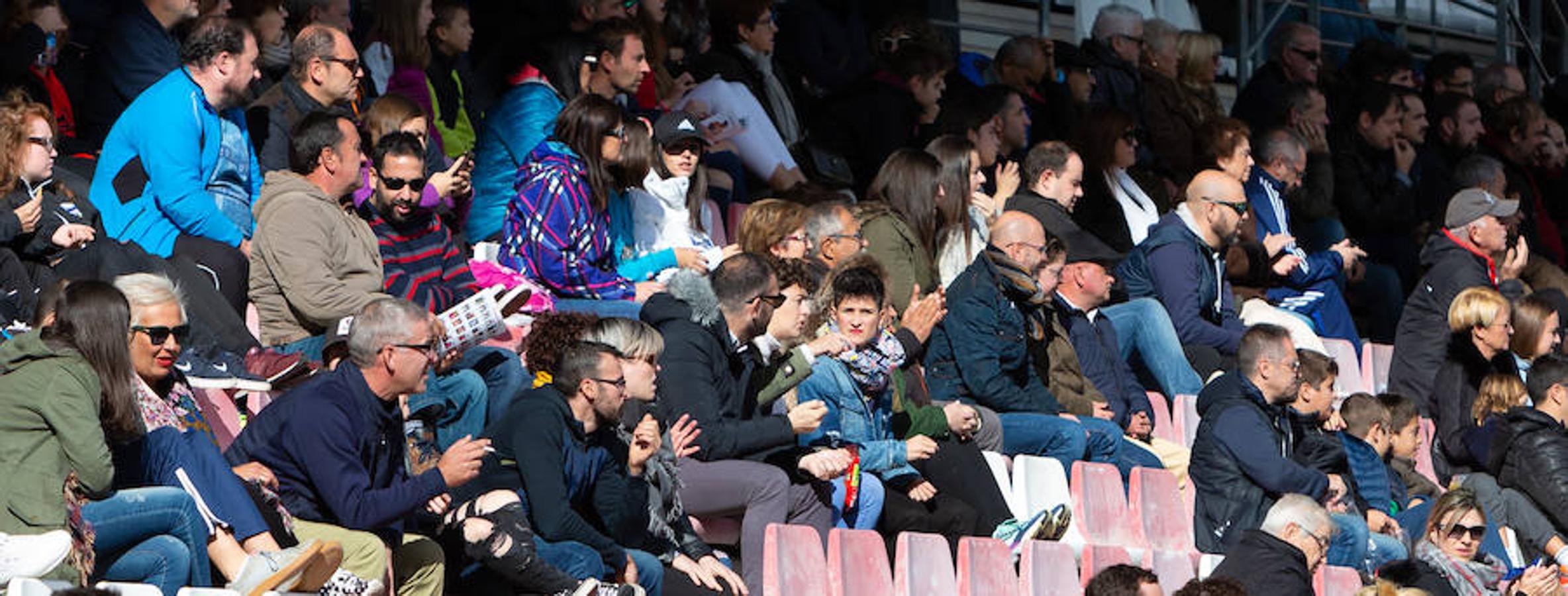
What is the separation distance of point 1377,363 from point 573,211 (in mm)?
4898

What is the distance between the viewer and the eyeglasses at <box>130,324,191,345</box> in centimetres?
641

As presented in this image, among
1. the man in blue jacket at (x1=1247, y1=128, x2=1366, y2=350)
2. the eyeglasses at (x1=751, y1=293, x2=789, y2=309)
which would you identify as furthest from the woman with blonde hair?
the eyeglasses at (x1=751, y1=293, x2=789, y2=309)

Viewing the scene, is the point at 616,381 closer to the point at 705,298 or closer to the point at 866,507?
the point at 705,298

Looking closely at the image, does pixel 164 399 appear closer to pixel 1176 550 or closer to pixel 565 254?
pixel 565 254

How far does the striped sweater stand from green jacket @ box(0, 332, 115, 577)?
95.7 inches

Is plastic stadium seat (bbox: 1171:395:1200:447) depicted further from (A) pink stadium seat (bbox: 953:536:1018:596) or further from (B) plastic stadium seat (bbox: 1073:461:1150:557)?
(A) pink stadium seat (bbox: 953:536:1018:596)

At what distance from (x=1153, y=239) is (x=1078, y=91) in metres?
1.98

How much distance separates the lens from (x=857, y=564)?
25.9ft

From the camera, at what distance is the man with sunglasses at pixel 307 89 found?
348 inches

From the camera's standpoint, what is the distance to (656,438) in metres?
7.32

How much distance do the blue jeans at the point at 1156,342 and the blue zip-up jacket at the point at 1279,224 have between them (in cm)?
142

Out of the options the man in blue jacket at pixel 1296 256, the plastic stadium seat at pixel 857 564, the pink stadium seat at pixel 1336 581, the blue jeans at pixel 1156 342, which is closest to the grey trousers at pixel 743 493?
the plastic stadium seat at pixel 857 564

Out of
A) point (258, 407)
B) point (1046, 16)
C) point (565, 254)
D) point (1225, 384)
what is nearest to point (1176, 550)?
point (1225, 384)

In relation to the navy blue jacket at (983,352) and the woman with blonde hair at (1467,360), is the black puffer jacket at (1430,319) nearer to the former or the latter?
the woman with blonde hair at (1467,360)
